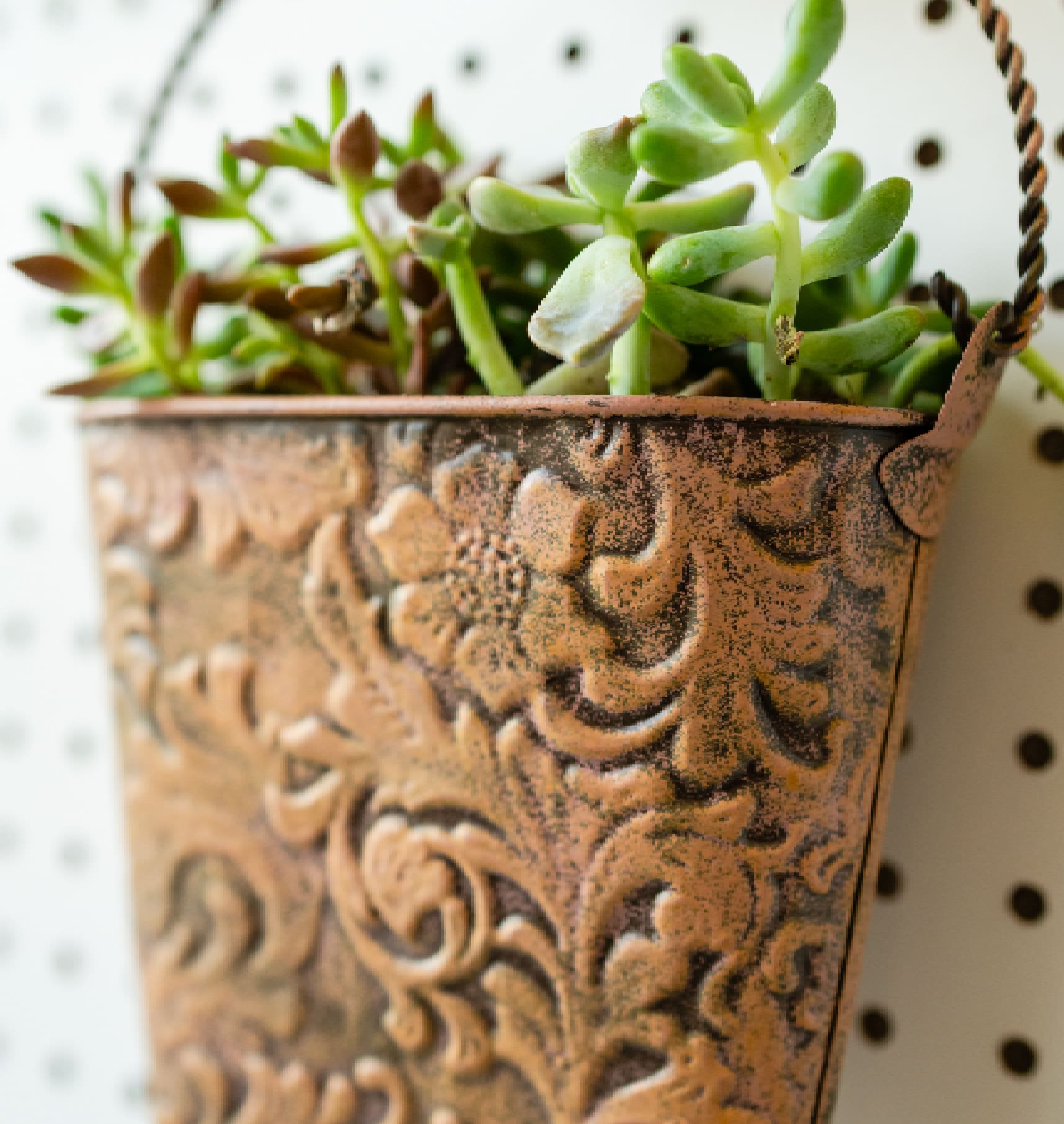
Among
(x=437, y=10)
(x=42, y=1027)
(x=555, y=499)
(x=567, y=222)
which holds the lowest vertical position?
(x=42, y=1027)

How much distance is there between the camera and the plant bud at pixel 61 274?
45 centimetres

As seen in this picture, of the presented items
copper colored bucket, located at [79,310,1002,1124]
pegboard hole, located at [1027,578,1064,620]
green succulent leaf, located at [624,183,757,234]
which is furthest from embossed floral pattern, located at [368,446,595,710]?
pegboard hole, located at [1027,578,1064,620]

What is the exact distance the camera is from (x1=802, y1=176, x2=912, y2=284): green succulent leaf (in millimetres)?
309

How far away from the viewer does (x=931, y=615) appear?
442 millimetres

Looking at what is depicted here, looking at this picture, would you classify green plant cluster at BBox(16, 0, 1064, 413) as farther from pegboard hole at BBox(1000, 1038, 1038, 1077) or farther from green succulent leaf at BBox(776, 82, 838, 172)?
pegboard hole at BBox(1000, 1038, 1038, 1077)

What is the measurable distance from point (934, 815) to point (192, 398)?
15.7 inches

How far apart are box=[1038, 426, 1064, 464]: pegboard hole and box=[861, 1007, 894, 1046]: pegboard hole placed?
0.28 m

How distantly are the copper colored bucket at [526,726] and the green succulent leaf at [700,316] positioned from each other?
0.03 meters

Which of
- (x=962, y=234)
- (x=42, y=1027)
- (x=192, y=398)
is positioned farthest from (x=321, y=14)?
(x=42, y=1027)

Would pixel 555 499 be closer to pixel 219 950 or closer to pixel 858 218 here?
pixel 858 218

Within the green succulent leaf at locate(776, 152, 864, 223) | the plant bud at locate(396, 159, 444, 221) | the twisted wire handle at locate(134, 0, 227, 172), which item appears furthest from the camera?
the twisted wire handle at locate(134, 0, 227, 172)

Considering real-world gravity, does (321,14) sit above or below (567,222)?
above

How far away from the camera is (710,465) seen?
322mm

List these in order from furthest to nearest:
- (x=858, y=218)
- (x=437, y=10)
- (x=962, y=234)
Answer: (x=437, y=10) → (x=962, y=234) → (x=858, y=218)
